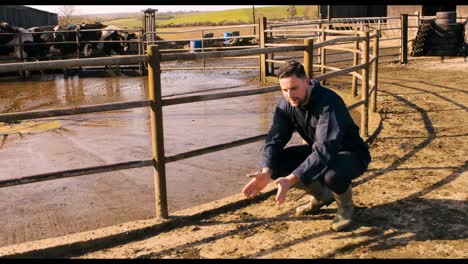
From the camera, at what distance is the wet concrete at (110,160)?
13.4 feet

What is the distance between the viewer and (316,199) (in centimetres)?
354

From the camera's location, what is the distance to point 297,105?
3.08 m

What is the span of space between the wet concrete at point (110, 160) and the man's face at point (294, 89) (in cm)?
163

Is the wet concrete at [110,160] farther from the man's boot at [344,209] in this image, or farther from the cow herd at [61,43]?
the cow herd at [61,43]

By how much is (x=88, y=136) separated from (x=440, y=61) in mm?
9788

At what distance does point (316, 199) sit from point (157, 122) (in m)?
1.22

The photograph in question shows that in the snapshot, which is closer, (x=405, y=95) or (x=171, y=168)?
(x=171, y=168)

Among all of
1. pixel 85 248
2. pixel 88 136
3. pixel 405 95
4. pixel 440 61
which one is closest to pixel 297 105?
pixel 85 248

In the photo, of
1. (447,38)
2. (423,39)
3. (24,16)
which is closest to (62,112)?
(423,39)

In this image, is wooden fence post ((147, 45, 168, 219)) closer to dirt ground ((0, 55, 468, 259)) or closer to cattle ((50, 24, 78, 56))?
dirt ground ((0, 55, 468, 259))

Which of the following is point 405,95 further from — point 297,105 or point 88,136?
point 297,105

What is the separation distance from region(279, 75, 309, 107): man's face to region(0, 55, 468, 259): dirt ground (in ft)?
2.87

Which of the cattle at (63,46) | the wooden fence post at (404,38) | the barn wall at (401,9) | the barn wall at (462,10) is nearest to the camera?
the wooden fence post at (404,38)

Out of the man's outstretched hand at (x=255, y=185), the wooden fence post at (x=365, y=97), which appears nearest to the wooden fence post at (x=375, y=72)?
the wooden fence post at (x=365, y=97)
